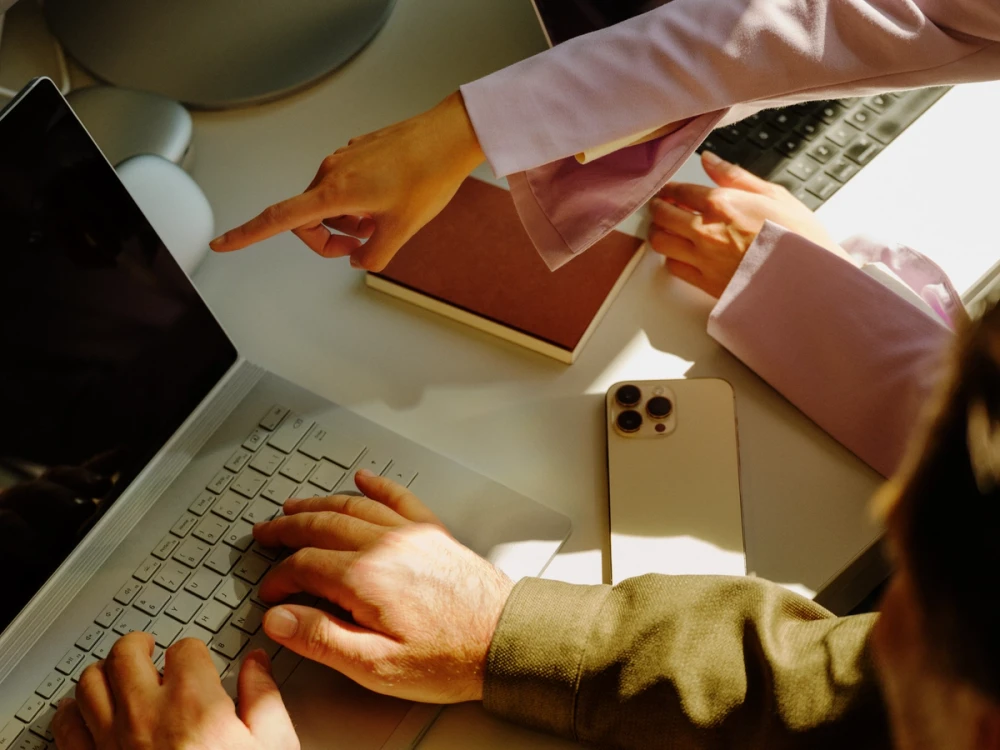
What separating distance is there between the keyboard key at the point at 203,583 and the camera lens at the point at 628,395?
0.31 metres

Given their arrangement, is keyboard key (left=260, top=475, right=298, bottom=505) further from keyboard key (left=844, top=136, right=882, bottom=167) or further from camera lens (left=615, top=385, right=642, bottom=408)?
keyboard key (left=844, top=136, right=882, bottom=167)

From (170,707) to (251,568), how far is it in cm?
11

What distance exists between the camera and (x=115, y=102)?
0.84 m

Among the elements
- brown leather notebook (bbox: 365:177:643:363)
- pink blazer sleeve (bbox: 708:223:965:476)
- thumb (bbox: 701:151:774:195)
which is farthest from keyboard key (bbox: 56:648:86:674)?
thumb (bbox: 701:151:774:195)

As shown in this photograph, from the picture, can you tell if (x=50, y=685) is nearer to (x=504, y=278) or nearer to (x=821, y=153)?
(x=504, y=278)

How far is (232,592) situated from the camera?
647 millimetres

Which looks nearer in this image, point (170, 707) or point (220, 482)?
point (170, 707)

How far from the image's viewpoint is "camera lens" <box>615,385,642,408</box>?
71 centimetres

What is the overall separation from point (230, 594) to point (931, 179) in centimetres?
66

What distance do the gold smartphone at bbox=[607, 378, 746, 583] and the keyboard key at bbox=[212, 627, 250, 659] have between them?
25 cm

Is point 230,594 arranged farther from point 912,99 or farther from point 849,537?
point 912,99

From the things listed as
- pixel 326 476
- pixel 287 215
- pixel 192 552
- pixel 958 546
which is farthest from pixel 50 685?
pixel 958 546

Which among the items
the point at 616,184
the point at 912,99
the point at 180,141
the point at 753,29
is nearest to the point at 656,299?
the point at 616,184

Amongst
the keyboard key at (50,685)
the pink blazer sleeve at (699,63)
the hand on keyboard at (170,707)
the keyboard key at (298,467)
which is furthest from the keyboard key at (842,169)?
the keyboard key at (50,685)
